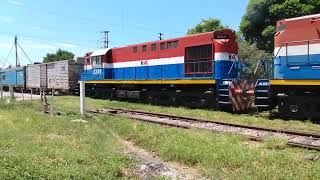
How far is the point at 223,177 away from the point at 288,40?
9972 millimetres

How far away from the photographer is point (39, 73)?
158ft

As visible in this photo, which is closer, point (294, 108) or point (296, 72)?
point (296, 72)

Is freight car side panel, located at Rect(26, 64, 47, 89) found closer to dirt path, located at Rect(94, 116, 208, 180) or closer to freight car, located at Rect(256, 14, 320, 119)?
freight car, located at Rect(256, 14, 320, 119)

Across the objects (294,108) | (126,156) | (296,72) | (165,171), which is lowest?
(165,171)

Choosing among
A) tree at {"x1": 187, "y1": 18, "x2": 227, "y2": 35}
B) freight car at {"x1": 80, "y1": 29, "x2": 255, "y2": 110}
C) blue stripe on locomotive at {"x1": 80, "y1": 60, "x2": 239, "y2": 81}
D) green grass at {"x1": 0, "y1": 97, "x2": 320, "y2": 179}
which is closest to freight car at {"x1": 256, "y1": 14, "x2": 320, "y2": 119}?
green grass at {"x1": 0, "y1": 97, "x2": 320, "y2": 179}

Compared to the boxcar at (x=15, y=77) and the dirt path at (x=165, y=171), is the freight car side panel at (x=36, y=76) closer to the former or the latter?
the boxcar at (x=15, y=77)

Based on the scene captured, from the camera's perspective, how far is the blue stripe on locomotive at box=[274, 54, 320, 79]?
15391mm

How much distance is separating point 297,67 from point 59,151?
32.0 ft

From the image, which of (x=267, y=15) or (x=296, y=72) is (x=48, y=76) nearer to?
(x=267, y=15)

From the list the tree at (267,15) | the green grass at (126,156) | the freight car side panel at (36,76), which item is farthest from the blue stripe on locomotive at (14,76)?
the green grass at (126,156)

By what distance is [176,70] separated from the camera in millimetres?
23516

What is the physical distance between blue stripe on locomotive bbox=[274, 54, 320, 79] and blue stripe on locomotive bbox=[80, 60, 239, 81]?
4229 mm

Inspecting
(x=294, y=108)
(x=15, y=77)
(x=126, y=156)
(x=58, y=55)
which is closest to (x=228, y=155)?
(x=126, y=156)

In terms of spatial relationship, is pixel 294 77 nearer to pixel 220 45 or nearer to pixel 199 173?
pixel 220 45
